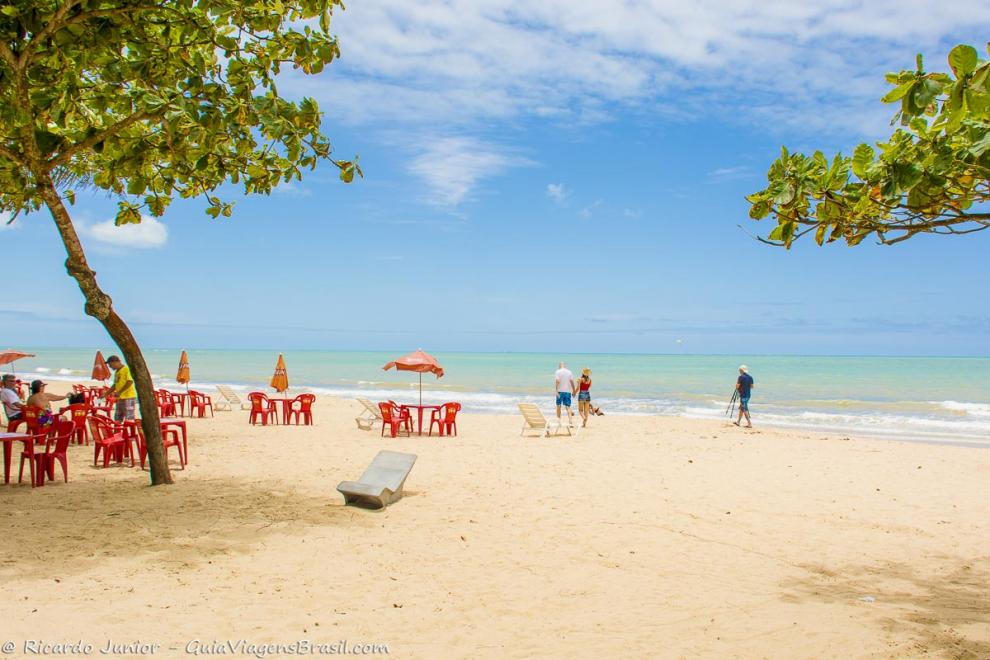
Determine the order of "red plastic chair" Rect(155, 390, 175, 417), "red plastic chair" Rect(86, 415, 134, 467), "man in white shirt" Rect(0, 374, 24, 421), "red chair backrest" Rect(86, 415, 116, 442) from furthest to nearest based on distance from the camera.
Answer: "red plastic chair" Rect(155, 390, 175, 417) < "man in white shirt" Rect(0, 374, 24, 421) < "red chair backrest" Rect(86, 415, 116, 442) < "red plastic chair" Rect(86, 415, 134, 467)

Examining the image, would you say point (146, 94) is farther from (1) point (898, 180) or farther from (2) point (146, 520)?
(1) point (898, 180)

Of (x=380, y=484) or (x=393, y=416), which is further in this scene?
(x=393, y=416)

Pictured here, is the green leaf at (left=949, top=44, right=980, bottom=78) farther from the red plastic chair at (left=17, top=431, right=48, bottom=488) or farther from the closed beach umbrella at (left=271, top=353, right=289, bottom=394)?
the closed beach umbrella at (left=271, top=353, right=289, bottom=394)

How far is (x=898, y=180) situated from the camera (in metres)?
3.60

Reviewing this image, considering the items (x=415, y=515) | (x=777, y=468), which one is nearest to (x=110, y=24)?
(x=415, y=515)

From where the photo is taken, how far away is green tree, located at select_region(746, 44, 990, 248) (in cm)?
335

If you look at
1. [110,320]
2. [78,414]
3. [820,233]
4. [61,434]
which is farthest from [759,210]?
[78,414]

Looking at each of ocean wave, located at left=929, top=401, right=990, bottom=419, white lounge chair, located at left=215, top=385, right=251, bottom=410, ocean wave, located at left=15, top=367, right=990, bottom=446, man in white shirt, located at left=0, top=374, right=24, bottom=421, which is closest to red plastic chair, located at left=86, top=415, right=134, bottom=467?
man in white shirt, located at left=0, top=374, right=24, bottom=421

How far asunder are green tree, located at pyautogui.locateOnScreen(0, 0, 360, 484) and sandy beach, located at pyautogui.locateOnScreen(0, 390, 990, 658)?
2273 millimetres

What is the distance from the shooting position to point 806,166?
12.8 feet

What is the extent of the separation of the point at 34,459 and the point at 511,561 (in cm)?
637

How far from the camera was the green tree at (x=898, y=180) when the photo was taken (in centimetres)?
335

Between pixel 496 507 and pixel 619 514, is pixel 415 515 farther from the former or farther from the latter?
pixel 619 514

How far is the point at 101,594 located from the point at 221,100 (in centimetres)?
426
